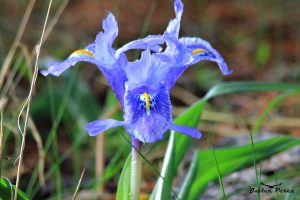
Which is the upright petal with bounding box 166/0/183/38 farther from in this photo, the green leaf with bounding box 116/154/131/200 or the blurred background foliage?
the blurred background foliage

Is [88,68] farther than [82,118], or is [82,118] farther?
[88,68]

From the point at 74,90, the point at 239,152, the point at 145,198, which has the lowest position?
the point at 145,198

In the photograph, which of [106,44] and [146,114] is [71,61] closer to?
[106,44]

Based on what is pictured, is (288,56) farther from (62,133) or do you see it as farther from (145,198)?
(145,198)

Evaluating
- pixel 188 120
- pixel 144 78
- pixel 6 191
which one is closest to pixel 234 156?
pixel 188 120

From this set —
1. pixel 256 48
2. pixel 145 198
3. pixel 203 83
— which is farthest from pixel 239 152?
pixel 256 48

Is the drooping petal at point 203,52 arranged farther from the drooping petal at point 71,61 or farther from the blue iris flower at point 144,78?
the drooping petal at point 71,61

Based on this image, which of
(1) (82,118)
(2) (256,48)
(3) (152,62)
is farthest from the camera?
(2) (256,48)
